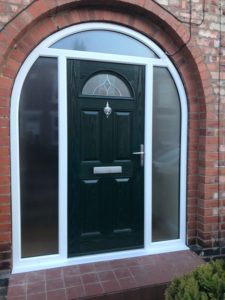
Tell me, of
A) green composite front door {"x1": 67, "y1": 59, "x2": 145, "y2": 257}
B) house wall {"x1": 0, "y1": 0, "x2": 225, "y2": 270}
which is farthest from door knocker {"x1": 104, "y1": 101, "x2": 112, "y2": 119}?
house wall {"x1": 0, "y1": 0, "x2": 225, "y2": 270}

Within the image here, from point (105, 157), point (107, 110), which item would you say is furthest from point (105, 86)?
point (105, 157)

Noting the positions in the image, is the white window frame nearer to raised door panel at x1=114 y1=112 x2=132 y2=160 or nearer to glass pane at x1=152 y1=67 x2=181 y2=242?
glass pane at x1=152 y1=67 x2=181 y2=242

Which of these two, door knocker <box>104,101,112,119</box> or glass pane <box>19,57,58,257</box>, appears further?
door knocker <box>104,101,112,119</box>

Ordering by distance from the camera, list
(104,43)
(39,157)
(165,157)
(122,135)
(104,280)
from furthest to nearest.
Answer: (165,157) < (122,135) < (104,43) < (39,157) < (104,280)

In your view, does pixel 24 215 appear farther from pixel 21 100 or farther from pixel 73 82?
pixel 73 82

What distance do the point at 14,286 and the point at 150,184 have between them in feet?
5.38

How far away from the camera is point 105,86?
9.93 ft

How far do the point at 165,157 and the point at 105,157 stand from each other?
689mm

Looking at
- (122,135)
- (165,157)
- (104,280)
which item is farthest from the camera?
(165,157)

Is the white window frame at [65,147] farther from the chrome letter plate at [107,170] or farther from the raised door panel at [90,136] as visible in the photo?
the chrome letter plate at [107,170]

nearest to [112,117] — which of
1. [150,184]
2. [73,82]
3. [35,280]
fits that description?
[73,82]

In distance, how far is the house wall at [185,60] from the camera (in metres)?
2.64

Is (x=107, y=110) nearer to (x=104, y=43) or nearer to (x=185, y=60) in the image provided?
(x=104, y=43)

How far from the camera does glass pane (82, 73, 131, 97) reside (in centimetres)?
298
